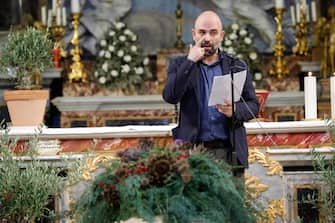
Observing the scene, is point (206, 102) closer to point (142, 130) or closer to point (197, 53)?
point (197, 53)

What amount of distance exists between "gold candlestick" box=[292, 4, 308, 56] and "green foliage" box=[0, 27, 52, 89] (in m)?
4.71

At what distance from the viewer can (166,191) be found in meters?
5.29

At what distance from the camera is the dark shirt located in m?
6.47

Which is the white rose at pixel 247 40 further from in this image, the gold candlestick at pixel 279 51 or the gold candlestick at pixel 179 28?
the gold candlestick at pixel 179 28

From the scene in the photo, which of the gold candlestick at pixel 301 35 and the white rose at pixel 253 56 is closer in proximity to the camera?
the gold candlestick at pixel 301 35

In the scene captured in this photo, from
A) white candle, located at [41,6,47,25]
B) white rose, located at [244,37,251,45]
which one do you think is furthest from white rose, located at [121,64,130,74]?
white rose, located at [244,37,251,45]

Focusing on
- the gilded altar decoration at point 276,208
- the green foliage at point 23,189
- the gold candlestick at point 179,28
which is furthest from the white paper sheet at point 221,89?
the gold candlestick at point 179,28

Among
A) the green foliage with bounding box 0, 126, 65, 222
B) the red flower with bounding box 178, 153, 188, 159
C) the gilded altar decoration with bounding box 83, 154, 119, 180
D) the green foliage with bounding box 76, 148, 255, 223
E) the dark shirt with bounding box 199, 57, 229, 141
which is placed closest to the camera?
the green foliage with bounding box 76, 148, 255, 223

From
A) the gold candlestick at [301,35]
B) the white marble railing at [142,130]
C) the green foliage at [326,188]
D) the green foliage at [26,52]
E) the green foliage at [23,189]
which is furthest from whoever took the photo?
the gold candlestick at [301,35]

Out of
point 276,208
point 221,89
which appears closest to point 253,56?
point 276,208

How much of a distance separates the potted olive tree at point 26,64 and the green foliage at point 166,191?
2.86m

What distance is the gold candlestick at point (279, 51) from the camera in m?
12.5

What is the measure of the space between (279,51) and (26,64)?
15.9 ft

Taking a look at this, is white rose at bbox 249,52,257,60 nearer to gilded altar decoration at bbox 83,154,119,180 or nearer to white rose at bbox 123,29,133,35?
white rose at bbox 123,29,133,35
